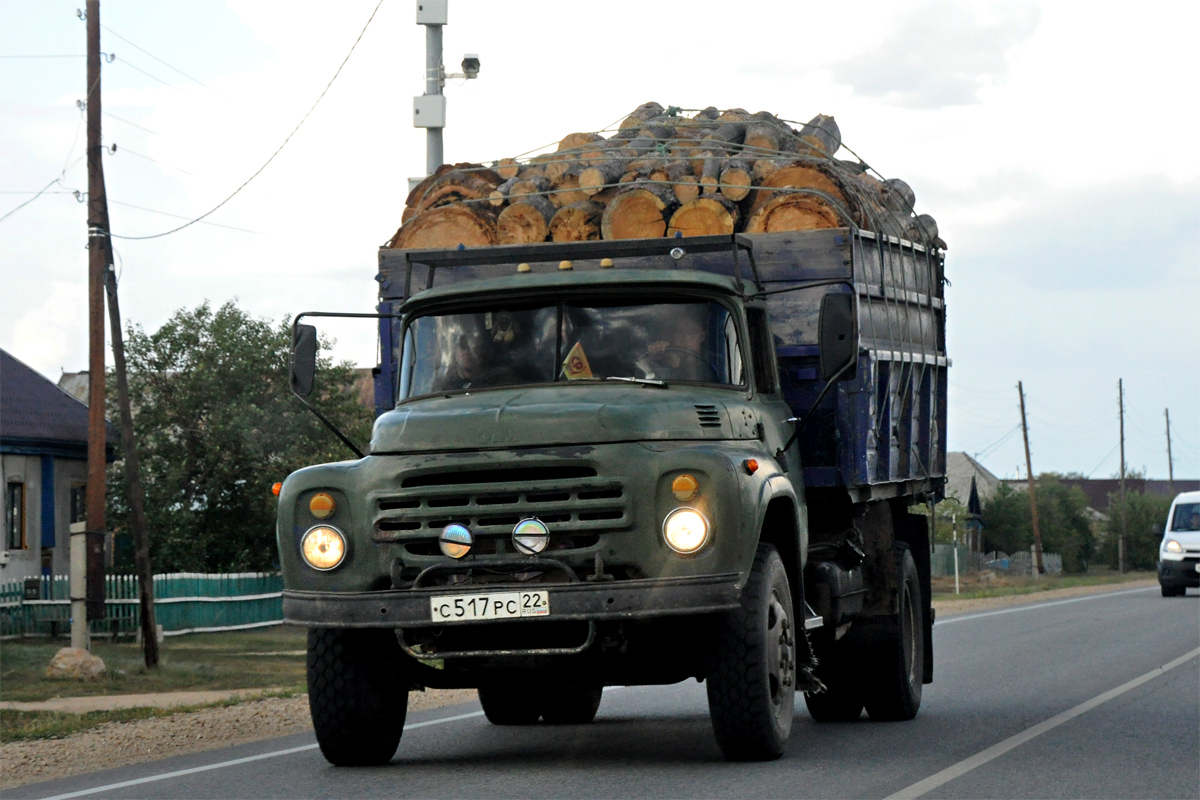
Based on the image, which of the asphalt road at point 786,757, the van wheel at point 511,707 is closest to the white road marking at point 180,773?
the asphalt road at point 786,757

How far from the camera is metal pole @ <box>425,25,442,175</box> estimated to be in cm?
2073

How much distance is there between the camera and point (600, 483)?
7.90 m

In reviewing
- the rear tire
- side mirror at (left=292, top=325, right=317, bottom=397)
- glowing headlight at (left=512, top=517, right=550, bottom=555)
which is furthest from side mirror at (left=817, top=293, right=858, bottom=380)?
the rear tire

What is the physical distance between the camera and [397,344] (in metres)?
10.1

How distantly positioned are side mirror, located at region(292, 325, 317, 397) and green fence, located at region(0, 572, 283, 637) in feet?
58.1

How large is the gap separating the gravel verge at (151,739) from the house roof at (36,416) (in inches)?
626

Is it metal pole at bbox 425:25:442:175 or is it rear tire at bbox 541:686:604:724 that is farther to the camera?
metal pole at bbox 425:25:442:175

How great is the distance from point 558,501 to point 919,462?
5.18 m

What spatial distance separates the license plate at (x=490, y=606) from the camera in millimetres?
7820

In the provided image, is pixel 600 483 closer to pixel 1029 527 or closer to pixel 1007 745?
pixel 1007 745

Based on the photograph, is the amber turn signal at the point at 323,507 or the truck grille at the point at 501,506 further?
the amber turn signal at the point at 323,507

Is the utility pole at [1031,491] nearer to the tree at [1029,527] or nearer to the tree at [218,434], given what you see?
the tree at [1029,527]

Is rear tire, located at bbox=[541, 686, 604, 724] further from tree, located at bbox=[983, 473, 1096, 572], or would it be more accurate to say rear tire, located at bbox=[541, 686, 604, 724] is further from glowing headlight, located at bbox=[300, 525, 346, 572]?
tree, located at bbox=[983, 473, 1096, 572]

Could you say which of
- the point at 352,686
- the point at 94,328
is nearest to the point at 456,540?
the point at 352,686
